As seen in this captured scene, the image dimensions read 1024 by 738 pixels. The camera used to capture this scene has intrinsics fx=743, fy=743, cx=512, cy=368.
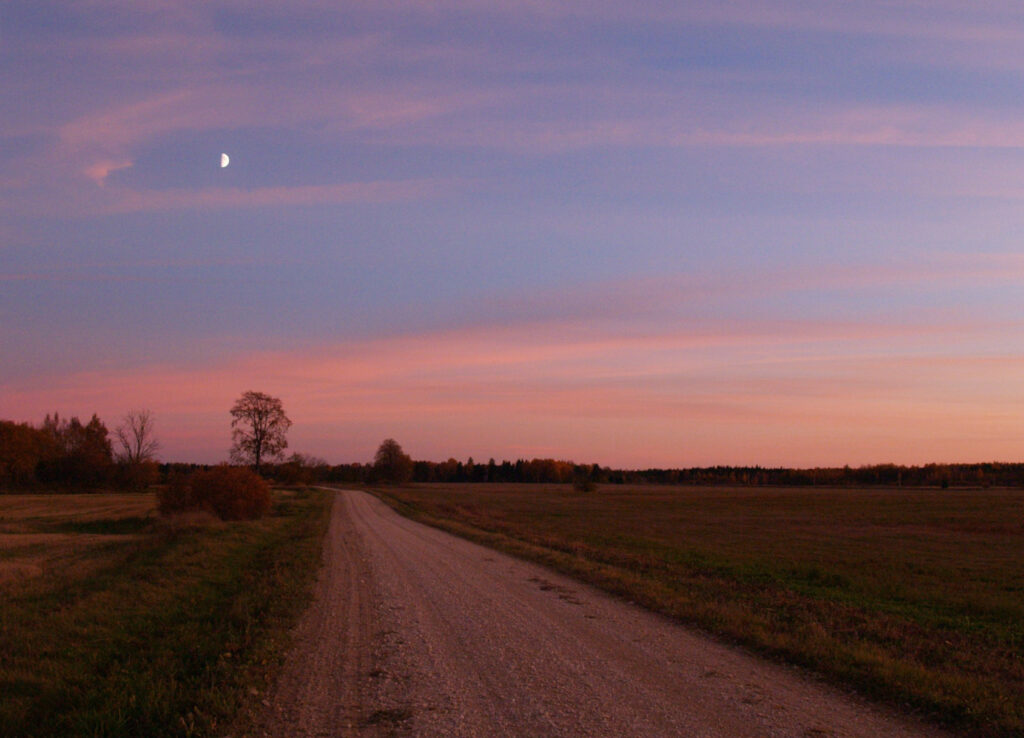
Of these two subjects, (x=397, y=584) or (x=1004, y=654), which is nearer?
(x=1004, y=654)

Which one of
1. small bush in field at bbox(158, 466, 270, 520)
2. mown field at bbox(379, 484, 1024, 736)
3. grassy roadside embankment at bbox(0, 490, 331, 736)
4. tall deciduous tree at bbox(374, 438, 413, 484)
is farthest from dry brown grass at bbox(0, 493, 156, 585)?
tall deciduous tree at bbox(374, 438, 413, 484)

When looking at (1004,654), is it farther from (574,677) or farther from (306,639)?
(306,639)

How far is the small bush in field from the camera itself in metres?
42.2

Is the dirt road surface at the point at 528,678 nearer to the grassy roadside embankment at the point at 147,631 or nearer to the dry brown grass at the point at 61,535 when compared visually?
the grassy roadside embankment at the point at 147,631

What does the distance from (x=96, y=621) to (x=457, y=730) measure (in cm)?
1008

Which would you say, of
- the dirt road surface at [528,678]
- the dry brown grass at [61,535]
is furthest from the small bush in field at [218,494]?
the dirt road surface at [528,678]

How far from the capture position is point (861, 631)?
41.2 ft

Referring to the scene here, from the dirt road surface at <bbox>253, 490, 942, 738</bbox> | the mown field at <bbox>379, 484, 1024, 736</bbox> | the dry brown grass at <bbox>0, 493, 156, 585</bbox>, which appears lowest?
the dry brown grass at <bbox>0, 493, 156, 585</bbox>

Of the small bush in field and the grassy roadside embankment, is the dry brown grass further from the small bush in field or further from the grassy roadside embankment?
the small bush in field

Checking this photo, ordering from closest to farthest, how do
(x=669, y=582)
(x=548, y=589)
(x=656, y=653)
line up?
(x=656, y=653), (x=548, y=589), (x=669, y=582)

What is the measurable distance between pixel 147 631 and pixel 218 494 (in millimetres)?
31967

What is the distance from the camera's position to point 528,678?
8508 mm

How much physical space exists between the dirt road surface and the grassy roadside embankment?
67 cm

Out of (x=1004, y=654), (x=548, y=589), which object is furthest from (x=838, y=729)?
(x=548, y=589)
